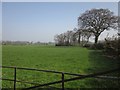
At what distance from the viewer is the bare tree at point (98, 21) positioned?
4206 centimetres

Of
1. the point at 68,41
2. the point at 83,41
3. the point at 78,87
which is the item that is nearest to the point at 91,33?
the point at 83,41

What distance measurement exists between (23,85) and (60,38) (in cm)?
6799

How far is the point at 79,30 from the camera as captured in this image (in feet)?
149

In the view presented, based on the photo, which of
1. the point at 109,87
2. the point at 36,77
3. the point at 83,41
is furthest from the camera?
the point at 83,41

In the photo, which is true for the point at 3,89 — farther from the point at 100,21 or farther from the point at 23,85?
the point at 100,21

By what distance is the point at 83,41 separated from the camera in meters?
56.8

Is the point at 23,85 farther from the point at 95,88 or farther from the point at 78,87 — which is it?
the point at 95,88

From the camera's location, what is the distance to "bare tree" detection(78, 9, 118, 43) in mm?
42062

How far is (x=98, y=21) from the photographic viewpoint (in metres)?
42.6

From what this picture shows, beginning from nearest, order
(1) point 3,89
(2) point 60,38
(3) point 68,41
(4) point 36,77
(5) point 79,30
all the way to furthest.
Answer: (1) point 3,89 → (4) point 36,77 → (5) point 79,30 → (3) point 68,41 → (2) point 60,38

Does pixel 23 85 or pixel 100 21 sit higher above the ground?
pixel 100 21

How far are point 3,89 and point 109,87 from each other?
3.27 m

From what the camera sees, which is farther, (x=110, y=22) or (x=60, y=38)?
(x=60, y=38)

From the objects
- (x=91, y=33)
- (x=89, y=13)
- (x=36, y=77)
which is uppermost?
(x=89, y=13)
